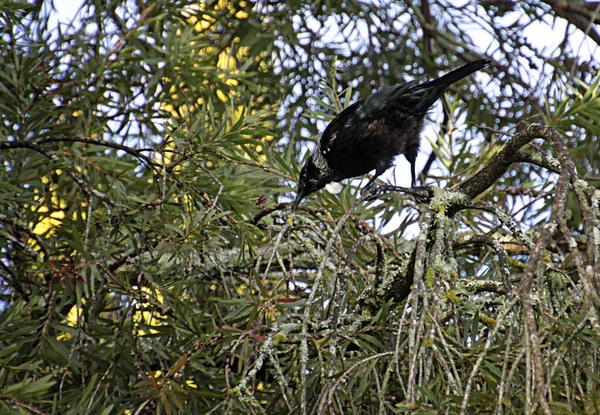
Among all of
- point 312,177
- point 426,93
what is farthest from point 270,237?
point 426,93

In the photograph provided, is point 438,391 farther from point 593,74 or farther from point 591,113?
point 593,74

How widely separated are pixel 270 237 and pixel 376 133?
799 millimetres

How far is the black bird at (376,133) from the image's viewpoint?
274cm

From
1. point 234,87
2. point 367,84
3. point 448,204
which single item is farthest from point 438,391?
point 367,84

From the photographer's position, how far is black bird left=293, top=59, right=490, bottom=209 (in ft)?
8.99

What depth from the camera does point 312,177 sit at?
8.74 ft

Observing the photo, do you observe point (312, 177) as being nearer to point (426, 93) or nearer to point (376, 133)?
point (376, 133)

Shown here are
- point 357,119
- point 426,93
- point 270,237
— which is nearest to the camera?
point 270,237

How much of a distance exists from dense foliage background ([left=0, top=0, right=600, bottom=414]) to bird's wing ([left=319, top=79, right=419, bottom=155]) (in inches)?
2.7

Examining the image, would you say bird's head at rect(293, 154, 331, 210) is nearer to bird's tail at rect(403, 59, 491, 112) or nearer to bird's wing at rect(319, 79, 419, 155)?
bird's wing at rect(319, 79, 419, 155)

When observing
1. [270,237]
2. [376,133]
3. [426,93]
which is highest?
[426,93]

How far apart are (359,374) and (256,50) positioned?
211 centimetres

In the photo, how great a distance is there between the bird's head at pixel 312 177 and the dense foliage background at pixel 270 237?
57 millimetres

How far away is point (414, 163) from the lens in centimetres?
299
